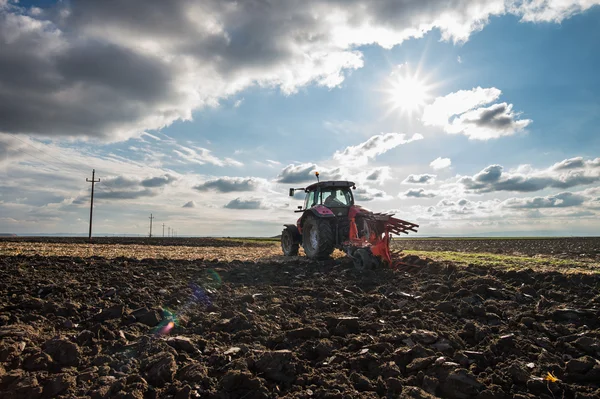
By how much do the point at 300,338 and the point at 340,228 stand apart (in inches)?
297

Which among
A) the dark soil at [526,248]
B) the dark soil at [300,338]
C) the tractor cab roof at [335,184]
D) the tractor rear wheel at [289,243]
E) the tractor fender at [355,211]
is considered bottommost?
the dark soil at [300,338]

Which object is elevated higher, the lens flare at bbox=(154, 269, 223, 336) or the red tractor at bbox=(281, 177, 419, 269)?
the red tractor at bbox=(281, 177, 419, 269)

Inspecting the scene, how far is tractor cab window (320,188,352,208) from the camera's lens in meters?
12.7

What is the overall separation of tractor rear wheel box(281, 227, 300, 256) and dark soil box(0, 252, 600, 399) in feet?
22.4

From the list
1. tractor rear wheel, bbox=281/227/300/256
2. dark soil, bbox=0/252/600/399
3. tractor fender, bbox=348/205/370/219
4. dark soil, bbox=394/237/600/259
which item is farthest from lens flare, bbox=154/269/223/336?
dark soil, bbox=394/237/600/259

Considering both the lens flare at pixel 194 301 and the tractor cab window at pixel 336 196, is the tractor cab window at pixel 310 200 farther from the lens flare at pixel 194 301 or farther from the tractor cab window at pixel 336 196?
the lens flare at pixel 194 301

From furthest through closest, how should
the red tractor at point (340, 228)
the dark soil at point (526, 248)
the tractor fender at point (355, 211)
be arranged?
the dark soil at point (526, 248), the tractor fender at point (355, 211), the red tractor at point (340, 228)

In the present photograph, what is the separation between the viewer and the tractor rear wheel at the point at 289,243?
14303 mm

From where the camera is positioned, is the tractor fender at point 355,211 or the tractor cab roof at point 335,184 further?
the tractor cab roof at point 335,184

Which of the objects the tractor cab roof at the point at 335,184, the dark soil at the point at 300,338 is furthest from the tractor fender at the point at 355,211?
the dark soil at the point at 300,338

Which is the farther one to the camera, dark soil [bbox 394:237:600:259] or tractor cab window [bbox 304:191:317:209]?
dark soil [bbox 394:237:600:259]

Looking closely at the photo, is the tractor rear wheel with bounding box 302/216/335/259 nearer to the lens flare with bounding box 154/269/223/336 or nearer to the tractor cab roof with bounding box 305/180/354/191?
the tractor cab roof with bounding box 305/180/354/191

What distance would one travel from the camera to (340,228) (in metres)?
11.9

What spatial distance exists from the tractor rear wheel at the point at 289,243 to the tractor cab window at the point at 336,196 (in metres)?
2.30
